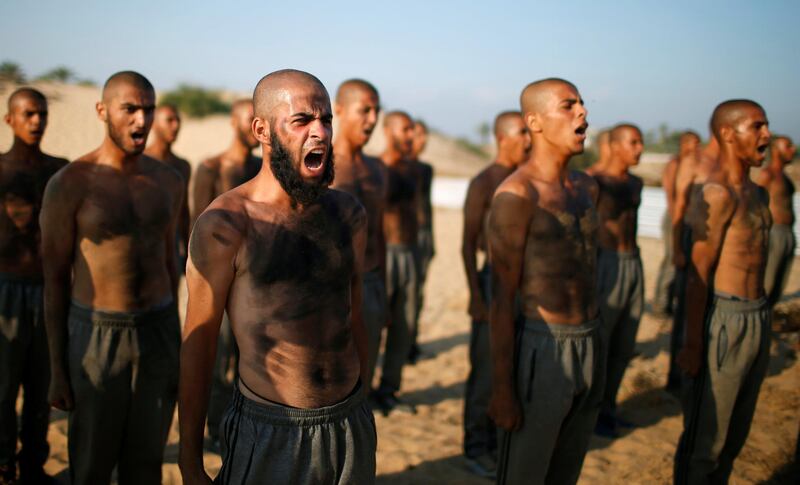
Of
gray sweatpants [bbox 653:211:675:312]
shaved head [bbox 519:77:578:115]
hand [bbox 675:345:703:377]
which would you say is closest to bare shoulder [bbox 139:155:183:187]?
shaved head [bbox 519:77:578:115]

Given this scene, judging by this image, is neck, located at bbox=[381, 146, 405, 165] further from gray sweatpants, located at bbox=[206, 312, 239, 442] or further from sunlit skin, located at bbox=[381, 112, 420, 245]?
gray sweatpants, located at bbox=[206, 312, 239, 442]

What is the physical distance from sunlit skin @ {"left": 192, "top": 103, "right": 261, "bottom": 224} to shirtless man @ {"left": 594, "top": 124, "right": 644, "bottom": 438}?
335 cm

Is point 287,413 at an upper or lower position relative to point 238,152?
lower

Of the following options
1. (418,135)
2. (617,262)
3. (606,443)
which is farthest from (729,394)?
(418,135)

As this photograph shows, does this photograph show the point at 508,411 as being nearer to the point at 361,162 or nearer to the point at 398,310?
the point at 361,162

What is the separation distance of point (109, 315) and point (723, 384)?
348 centimetres

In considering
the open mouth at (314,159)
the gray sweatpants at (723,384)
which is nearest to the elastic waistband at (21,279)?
the open mouth at (314,159)

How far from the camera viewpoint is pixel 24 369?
4027 mm

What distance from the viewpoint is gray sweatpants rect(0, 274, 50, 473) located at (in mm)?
3900

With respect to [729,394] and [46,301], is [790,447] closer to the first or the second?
[729,394]

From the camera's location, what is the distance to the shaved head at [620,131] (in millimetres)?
5872

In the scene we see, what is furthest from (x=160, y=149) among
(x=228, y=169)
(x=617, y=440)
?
(x=617, y=440)

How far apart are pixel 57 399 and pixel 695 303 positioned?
11.8 feet

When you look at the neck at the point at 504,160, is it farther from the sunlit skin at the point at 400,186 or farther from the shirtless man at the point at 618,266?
the sunlit skin at the point at 400,186
